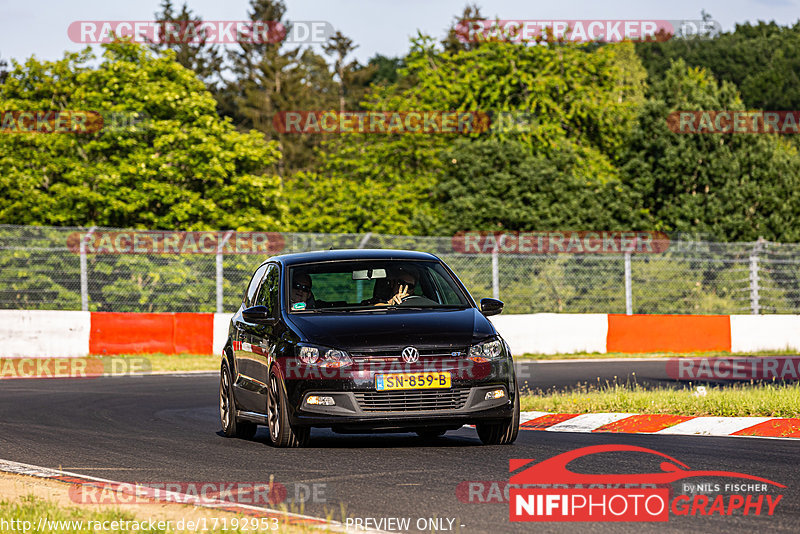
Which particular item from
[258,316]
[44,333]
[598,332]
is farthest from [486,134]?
[258,316]

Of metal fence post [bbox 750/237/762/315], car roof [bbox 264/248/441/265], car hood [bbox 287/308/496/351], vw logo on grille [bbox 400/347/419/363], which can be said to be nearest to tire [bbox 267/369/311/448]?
car hood [bbox 287/308/496/351]

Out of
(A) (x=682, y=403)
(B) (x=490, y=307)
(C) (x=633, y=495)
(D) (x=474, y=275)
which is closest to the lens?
(C) (x=633, y=495)

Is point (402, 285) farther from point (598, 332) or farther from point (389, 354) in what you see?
point (598, 332)

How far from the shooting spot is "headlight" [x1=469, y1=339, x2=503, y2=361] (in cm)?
987

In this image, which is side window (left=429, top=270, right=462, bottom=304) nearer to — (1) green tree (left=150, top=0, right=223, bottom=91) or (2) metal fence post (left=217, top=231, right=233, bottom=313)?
(2) metal fence post (left=217, top=231, right=233, bottom=313)

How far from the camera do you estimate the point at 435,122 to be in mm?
53188

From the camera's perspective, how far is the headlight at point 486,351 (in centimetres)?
987

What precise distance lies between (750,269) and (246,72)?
65.1 m

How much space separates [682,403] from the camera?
12609 millimetres

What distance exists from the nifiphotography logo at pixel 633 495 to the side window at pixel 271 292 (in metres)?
3.14

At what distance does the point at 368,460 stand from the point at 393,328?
3.69 ft

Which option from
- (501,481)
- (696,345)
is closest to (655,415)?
(501,481)

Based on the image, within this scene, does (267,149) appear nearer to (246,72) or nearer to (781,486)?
(781,486)

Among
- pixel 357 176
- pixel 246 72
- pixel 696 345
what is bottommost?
pixel 696 345
